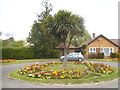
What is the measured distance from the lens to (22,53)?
25.3 m

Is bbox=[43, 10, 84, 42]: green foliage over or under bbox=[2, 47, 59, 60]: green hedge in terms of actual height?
over

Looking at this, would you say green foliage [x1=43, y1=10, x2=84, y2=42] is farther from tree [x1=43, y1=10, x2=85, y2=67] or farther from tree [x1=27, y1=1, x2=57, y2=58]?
tree [x1=27, y1=1, x2=57, y2=58]

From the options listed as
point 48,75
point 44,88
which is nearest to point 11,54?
point 48,75

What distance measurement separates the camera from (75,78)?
26.7 feet

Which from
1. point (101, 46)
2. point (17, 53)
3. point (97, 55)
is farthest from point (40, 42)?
point (101, 46)

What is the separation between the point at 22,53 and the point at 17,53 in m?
0.96

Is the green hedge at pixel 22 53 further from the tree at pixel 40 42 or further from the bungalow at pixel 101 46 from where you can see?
the bungalow at pixel 101 46

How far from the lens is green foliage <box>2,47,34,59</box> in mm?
24227

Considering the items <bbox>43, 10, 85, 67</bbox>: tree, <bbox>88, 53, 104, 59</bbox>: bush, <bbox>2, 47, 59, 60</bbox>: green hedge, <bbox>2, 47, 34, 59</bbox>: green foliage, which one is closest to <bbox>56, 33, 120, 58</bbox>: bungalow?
<bbox>88, 53, 104, 59</bbox>: bush

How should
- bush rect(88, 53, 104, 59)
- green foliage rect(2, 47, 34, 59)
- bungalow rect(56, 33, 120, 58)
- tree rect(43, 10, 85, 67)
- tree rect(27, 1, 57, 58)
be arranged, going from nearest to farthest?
tree rect(43, 10, 85, 67) → green foliage rect(2, 47, 34, 59) → tree rect(27, 1, 57, 58) → bush rect(88, 53, 104, 59) → bungalow rect(56, 33, 120, 58)

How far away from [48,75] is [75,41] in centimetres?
3833

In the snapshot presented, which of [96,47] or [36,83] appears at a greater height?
[96,47]

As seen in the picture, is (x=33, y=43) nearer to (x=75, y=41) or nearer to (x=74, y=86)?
(x=74, y=86)

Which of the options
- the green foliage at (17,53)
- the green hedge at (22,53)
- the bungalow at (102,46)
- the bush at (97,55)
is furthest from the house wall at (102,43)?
the green foliage at (17,53)
